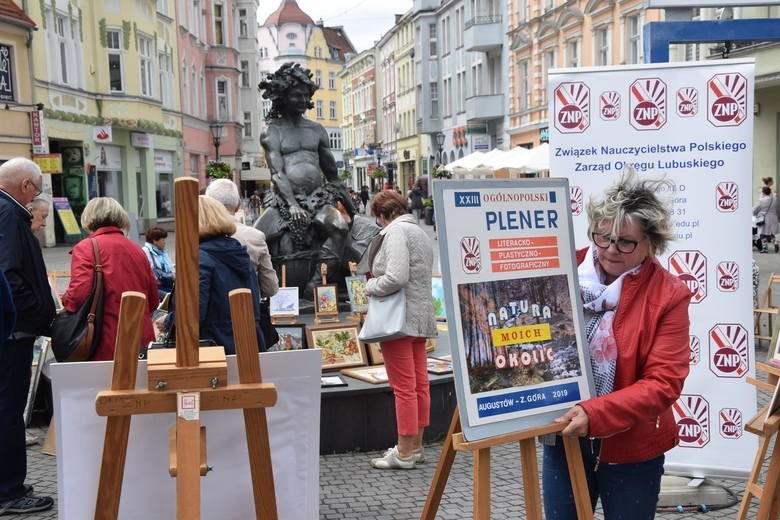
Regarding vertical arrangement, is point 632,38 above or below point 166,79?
below

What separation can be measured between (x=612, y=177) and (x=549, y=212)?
1.77 m

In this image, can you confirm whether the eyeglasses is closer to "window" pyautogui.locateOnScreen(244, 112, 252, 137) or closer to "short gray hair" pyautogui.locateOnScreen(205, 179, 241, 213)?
"short gray hair" pyautogui.locateOnScreen(205, 179, 241, 213)

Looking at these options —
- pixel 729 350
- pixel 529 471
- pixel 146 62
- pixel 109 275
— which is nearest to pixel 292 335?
pixel 109 275

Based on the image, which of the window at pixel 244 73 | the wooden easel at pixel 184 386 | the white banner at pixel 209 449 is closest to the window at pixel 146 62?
the window at pixel 244 73

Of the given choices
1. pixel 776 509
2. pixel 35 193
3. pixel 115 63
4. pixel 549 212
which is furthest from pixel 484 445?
pixel 115 63

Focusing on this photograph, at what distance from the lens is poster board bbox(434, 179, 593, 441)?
8.51 ft

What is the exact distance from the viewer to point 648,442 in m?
2.71

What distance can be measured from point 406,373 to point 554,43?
27.9 metres

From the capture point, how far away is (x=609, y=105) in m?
4.44

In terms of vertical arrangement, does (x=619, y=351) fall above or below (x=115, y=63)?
below

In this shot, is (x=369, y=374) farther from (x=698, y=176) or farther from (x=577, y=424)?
(x=577, y=424)

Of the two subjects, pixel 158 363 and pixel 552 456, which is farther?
pixel 552 456

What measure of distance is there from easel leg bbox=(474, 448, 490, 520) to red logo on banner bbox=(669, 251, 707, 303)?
7.57ft

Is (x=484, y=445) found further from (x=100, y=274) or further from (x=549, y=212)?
(x=100, y=274)
